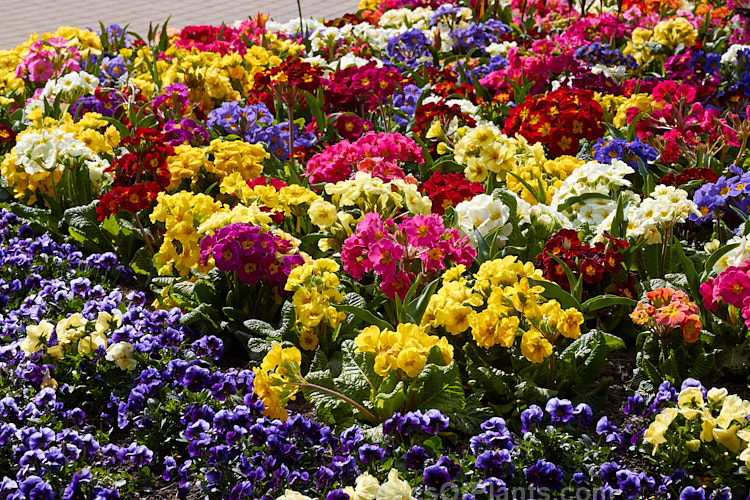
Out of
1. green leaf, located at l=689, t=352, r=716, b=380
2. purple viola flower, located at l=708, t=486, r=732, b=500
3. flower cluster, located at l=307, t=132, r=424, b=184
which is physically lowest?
purple viola flower, located at l=708, t=486, r=732, b=500

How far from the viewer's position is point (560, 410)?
2.53 m

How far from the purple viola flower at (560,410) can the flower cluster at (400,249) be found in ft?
2.76

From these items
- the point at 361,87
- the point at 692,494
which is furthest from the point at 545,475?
the point at 361,87

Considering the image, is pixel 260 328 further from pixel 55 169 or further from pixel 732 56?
pixel 732 56

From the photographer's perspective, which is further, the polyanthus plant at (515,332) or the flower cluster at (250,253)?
the flower cluster at (250,253)

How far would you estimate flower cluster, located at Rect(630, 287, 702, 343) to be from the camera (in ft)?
9.14

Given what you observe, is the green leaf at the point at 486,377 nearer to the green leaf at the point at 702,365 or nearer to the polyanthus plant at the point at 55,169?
the green leaf at the point at 702,365

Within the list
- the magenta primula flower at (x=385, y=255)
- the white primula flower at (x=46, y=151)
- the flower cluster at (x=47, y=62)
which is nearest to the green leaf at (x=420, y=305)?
the magenta primula flower at (x=385, y=255)

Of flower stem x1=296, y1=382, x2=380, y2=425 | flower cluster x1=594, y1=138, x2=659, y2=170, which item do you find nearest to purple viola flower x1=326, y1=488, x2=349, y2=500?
flower stem x1=296, y1=382, x2=380, y2=425

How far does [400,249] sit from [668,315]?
98cm

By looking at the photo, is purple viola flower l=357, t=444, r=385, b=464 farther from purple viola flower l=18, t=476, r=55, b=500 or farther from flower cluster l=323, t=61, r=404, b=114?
flower cluster l=323, t=61, r=404, b=114

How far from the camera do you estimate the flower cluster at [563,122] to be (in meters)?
4.42

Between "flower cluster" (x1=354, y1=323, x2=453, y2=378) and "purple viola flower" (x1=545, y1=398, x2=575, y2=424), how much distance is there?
0.41m

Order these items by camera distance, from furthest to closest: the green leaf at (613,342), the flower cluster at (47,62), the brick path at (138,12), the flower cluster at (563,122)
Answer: the brick path at (138,12) < the flower cluster at (47,62) < the flower cluster at (563,122) < the green leaf at (613,342)
